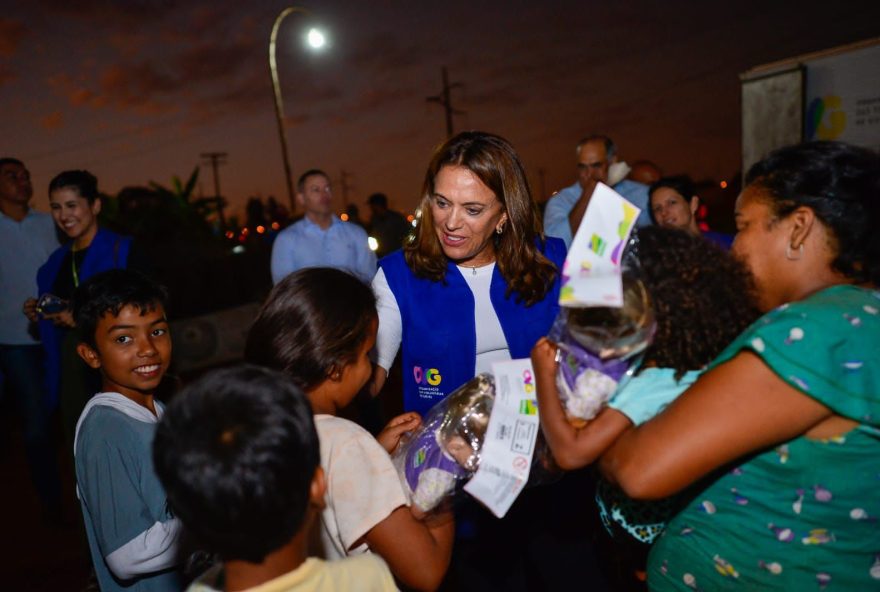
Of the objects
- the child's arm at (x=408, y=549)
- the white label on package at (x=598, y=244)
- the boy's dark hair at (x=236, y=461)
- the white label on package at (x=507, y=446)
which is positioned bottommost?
the child's arm at (x=408, y=549)

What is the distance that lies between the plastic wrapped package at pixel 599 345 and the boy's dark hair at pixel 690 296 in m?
0.04

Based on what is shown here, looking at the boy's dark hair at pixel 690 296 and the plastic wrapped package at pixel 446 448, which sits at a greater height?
the boy's dark hair at pixel 690 296

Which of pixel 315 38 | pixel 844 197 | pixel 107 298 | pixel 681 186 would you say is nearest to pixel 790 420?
pixel 844 197

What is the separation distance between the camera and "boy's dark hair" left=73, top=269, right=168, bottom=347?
2.19 meters

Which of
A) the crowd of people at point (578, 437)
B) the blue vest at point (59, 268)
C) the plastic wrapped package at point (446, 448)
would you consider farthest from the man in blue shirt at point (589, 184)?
the plastic wrapped package at point (446, 448)

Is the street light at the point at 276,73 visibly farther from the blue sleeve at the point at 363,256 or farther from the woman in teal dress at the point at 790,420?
the woman in teal dress at the point at 790,420

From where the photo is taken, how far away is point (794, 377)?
45.5 inches

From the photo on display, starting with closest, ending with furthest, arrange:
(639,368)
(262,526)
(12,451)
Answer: (262,526), (639,368), (12,451)

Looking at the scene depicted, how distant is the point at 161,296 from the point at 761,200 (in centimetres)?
211

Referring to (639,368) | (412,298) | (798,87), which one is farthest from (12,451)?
(798,87)

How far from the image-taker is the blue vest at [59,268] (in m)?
3.45

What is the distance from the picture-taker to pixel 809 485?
49.3 inches

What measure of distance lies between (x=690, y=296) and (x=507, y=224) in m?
1.38

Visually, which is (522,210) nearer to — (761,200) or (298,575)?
(761,200)
